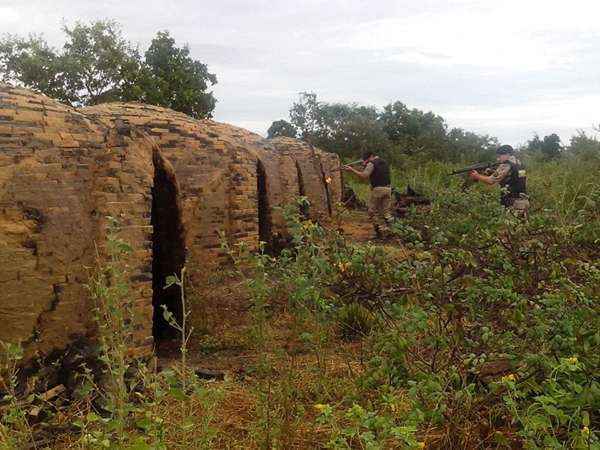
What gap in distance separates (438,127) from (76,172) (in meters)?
35.5

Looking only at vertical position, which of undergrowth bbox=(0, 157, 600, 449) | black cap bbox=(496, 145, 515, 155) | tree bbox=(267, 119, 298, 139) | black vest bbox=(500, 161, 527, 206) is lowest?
undergrowth bbox=(0, 157, 600, 449)

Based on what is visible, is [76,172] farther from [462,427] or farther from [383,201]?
[383,201]

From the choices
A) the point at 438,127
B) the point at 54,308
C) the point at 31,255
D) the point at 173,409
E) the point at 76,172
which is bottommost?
the point at 173,409

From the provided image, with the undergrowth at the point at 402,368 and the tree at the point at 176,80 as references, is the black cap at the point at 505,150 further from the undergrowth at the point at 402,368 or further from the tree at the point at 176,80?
the tree at the point at 176,80

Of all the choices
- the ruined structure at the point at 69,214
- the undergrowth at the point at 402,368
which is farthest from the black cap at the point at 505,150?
the ruined structure at the point at 69,214

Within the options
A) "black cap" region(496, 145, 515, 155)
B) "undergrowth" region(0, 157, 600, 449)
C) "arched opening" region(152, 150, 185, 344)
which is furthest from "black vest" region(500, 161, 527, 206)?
"arched opening" region(152, 150, 185, 344)

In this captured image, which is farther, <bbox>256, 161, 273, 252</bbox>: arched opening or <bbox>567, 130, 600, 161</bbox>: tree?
<bbox>567, 130, 600, 161</bbox>: tree

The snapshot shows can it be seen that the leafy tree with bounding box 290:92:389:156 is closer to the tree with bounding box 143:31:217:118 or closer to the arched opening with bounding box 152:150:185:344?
the tree with bounding box 143:31:217:118

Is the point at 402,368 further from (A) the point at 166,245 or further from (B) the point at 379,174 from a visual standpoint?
(B) the point at 379,174

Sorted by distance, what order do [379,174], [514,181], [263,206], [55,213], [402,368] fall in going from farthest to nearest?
1. [379,174]
2. [263,206]
3. [514,181]
4. [55,213]
5. [402,368]

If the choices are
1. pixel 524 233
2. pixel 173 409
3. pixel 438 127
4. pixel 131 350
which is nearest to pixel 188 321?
pixel 131 350

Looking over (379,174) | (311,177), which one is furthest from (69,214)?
(311,177)

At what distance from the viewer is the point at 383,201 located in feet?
39.4

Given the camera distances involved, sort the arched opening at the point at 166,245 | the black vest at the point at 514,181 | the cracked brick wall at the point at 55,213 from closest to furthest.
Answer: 1. the cracked brick wall at the point at 55,213
2. the arched opening at the point at 166,245
3. the black vest at the point at 514,181
